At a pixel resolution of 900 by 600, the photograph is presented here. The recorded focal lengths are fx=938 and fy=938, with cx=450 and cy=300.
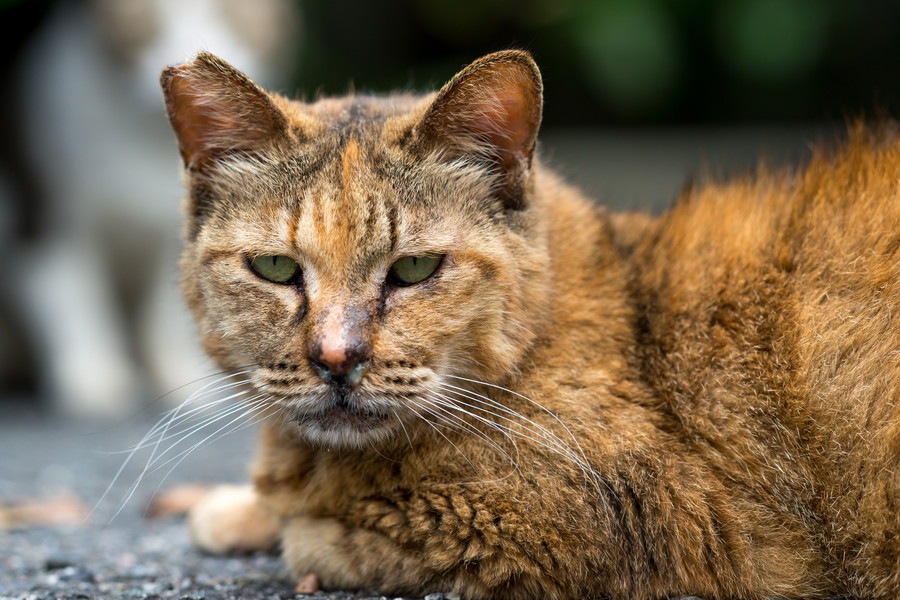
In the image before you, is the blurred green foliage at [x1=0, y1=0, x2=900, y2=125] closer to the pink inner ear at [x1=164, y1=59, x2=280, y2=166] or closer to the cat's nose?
the pink inner ear at [x1=164, y1=59, x2=280, y2=166]

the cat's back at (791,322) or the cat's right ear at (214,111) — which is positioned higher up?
the cat's right ear at (214,111)

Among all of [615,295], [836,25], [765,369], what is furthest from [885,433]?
[836,25]

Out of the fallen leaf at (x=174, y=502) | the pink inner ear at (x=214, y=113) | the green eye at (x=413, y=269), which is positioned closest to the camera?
the green eye at (x=413, y=269)

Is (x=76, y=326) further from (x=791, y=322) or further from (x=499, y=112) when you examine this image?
(x=791, y=322)

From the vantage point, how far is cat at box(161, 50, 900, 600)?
2.40 m

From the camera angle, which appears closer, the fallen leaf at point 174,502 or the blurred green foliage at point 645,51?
the fallen leaf at point 174,502

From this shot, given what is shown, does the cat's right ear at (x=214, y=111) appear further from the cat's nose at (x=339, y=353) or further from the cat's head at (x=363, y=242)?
the cat's nose at (x=339, y=353)

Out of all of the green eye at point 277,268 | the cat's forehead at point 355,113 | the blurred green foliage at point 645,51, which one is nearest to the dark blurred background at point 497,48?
the blurred green foliage at point 645,51

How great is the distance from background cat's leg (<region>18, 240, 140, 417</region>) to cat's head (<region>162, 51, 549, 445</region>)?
3.93 meters

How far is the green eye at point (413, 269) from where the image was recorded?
Answer: 2480 millimetres

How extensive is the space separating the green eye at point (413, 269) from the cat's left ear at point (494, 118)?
1.07ft

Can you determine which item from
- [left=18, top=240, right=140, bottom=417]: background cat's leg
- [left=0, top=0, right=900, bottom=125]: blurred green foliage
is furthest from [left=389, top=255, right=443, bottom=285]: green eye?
[left=0, top=0, right=900, bottom=125]: blurred green foliage

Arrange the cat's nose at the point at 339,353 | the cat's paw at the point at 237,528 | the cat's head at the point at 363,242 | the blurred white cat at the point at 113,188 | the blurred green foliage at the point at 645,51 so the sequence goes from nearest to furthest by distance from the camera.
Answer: the cat's nose at the point at 339,353
the cat's head at the point at 363,242
the cat's paw at the point at 237,528
the blurred white cat at the point at 113,188
the blurred green foliage at the point at 645,51

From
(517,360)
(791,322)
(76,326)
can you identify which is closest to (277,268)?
(517,360)
